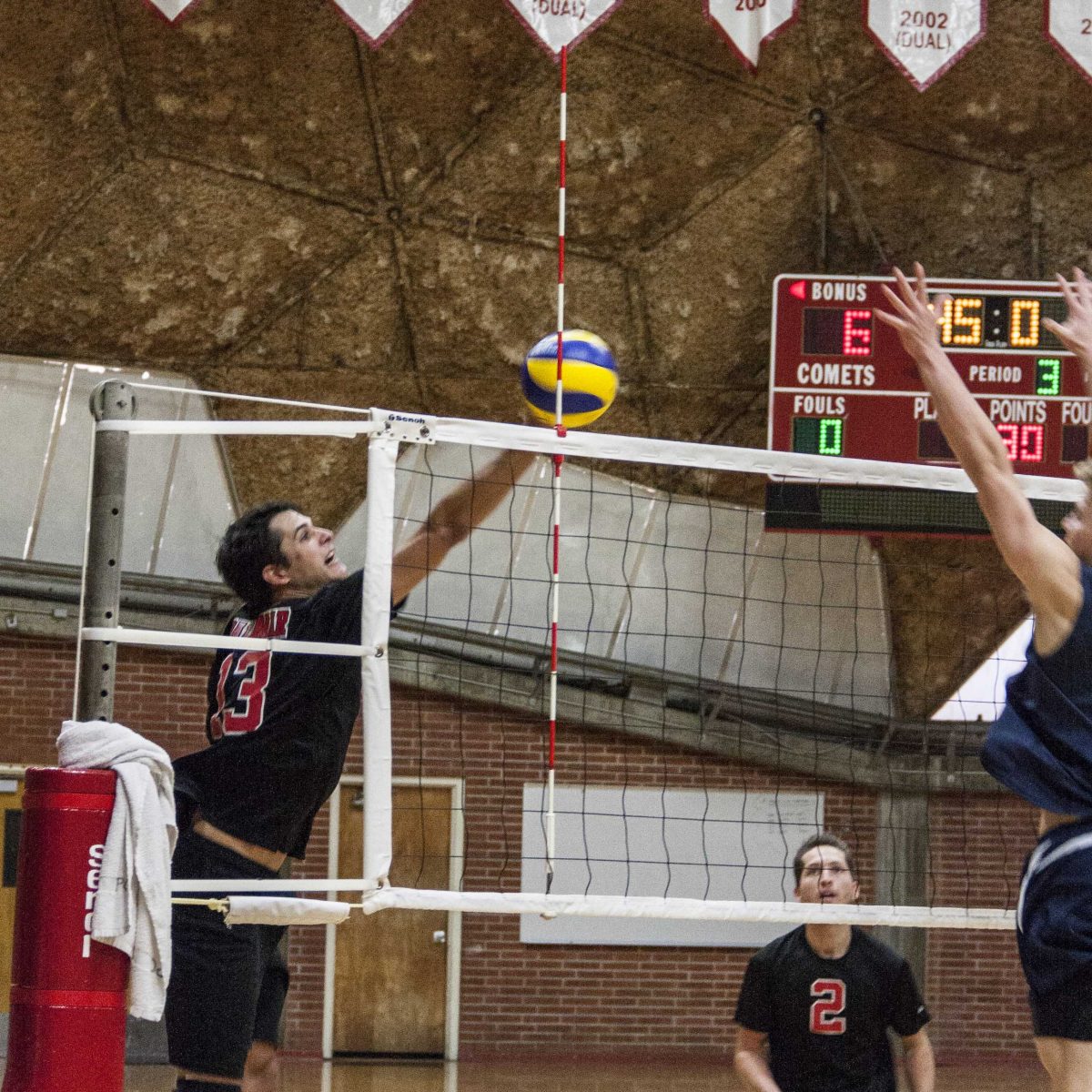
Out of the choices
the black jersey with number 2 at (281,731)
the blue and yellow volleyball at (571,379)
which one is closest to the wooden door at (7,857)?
the blue and yellow volleyball at (571,379)

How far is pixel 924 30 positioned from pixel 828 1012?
271 inches

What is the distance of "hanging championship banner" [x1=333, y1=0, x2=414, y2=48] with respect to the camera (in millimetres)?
9613

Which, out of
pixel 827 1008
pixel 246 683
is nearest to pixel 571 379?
pixel 246 683

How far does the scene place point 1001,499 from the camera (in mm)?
2961

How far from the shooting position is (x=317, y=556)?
4441 mm

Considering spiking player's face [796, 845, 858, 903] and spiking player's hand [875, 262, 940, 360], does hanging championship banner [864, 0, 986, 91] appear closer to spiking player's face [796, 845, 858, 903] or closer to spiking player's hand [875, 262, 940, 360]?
spiking player's face [796, 845, 858, 903]

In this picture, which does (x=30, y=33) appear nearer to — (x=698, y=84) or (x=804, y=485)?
(x=698, y=84)

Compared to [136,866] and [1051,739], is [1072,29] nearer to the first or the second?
[1051,739]

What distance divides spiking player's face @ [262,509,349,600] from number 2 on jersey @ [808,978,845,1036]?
1.93 metres

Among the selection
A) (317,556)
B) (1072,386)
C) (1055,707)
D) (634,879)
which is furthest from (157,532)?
(1055,707)

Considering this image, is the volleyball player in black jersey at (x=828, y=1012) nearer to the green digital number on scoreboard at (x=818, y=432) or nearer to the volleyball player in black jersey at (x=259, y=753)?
the volleyball player in black jersey at (x=259, y=753)

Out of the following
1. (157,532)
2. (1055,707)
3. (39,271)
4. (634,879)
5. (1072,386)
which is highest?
(39,271)

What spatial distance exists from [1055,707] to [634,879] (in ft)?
33.5

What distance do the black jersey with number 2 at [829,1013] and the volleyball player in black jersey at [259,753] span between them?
154cm
